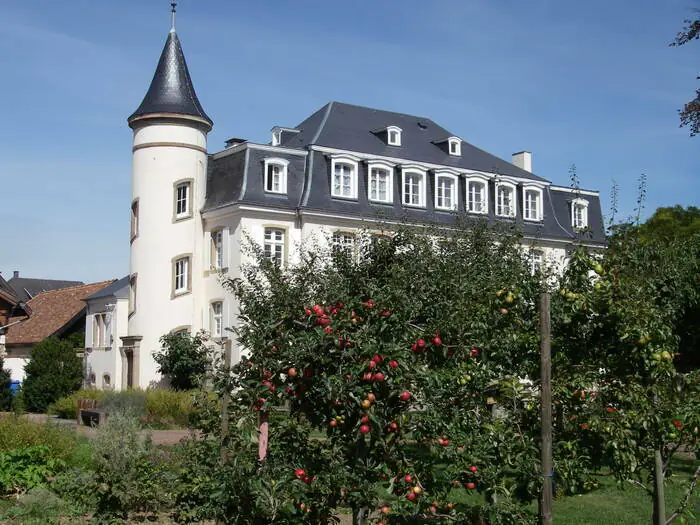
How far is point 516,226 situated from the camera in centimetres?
1622

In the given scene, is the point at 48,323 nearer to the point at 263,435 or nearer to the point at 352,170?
the point at 352,170

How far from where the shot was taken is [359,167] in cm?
3625

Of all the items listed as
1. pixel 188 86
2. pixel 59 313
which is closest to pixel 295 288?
pixel 188 86

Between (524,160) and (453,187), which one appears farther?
(524,160)

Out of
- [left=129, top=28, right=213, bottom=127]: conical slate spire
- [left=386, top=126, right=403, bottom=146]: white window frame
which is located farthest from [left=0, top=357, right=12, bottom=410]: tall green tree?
[left=386, top=126, right=403, bottom=146]: white window frame

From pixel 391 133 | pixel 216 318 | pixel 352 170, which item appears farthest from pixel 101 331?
pixel 391 133

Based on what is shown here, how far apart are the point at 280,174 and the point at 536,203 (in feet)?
41.7

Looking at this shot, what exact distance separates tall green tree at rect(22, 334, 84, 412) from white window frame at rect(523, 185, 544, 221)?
2015cm

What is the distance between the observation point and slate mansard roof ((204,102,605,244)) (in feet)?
113

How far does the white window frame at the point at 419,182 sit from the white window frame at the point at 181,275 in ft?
29.5

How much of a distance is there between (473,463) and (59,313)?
41.5 meters

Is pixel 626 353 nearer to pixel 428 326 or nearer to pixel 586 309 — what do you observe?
pixel 586 309

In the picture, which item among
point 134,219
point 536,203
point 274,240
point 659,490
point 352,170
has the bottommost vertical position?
point 659,490

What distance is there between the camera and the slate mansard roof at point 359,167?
1352 inches
